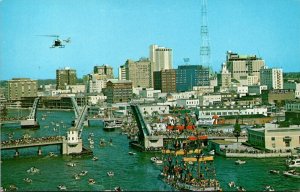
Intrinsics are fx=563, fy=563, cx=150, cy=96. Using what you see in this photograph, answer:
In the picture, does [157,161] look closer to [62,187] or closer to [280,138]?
[62,187]

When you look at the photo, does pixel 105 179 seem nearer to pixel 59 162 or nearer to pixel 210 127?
pixel 59 162

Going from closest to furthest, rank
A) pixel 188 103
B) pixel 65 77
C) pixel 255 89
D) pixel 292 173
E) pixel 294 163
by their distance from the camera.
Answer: pixel 292 173
pixel 294 163
pixel 188 103
pixel 255 89
pixel 65 77

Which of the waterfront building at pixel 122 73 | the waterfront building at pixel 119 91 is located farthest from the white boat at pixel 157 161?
the waterfront building at pixel 122 73

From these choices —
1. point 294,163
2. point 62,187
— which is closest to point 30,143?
point 62,187

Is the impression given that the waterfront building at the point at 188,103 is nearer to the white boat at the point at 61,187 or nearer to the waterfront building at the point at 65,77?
the white boat at the point at 61,187

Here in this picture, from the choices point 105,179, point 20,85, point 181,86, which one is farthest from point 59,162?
point 181,86

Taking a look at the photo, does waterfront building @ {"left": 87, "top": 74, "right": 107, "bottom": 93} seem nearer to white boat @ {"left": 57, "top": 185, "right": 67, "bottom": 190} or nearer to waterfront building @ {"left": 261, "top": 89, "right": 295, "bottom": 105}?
waterfront building @ {"left": 261, "top": 89, "right": 295, "bottom": 105}
